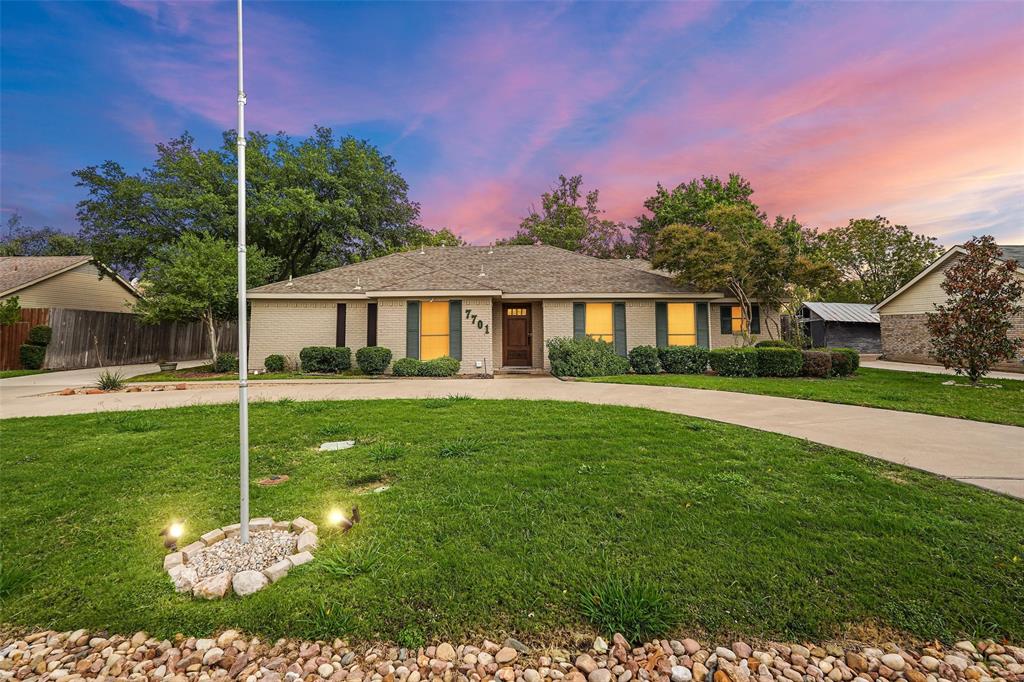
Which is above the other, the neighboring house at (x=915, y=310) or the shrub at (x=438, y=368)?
the neighboring house at (x=915, y=310)

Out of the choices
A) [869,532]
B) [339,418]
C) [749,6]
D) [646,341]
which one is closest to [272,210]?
[339,418]

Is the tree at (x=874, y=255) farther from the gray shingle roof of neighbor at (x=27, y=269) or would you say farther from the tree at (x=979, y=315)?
the gray shingle roof of neighbor at (x=27, y=269)

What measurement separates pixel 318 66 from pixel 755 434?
12975mm

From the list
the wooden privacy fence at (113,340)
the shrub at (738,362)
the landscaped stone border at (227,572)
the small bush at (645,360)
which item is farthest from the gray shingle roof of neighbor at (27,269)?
the shrub at (738,362)

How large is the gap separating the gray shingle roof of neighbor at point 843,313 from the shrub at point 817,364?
13.3m

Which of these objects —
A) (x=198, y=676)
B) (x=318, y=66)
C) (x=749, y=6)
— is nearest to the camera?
(x=198, y=676)

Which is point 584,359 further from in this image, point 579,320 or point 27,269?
point 27,269

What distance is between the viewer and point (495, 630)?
1850 mm

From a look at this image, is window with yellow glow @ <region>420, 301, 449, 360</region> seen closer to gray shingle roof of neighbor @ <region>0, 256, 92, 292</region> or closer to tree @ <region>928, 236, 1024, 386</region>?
tree @ <region>928, 236, 1024, 386</region>

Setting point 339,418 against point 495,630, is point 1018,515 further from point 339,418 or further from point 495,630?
point 339,418

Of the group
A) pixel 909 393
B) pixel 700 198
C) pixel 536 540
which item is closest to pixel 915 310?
pixel 700 198

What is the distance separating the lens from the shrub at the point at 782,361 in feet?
37.6

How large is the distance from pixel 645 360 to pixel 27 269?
1045 inches

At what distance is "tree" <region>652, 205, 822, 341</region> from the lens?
1314 cm
